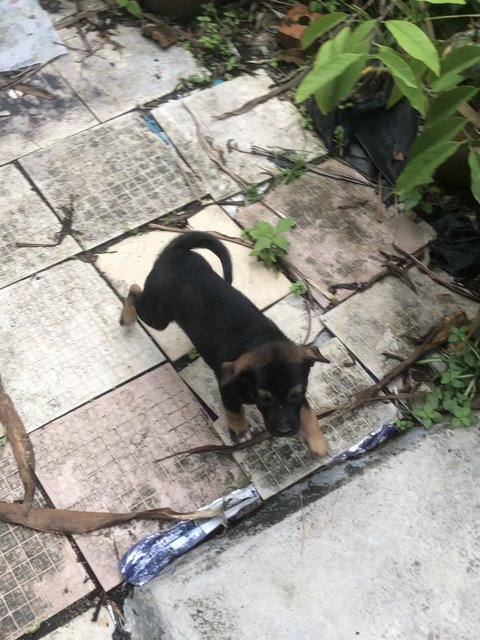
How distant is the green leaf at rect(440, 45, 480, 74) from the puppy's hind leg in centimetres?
168

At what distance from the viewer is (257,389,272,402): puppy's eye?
2615 millimetres

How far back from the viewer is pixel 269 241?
3.68 metres

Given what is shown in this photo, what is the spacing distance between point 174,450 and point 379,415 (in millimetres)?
1068

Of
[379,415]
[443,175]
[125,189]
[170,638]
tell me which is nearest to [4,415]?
[170,638]

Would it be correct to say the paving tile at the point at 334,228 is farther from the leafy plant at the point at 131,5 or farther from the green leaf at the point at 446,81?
the leafy plant at the point at 131,5

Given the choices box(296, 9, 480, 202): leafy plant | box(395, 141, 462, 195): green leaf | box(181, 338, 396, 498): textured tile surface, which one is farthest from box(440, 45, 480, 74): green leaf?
box(181, 338, 396, 498): textured tile surface

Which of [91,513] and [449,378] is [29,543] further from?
[449,378]

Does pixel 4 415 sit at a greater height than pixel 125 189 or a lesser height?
lesser

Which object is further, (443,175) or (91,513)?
(443,175)

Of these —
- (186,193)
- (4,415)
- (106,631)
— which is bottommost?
(106,631)

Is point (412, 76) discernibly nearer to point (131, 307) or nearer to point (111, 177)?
point (131, 307)

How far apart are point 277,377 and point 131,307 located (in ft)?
3.72

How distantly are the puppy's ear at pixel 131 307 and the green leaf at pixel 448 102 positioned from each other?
1657 millimetres

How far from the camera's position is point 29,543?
9.18 ft
